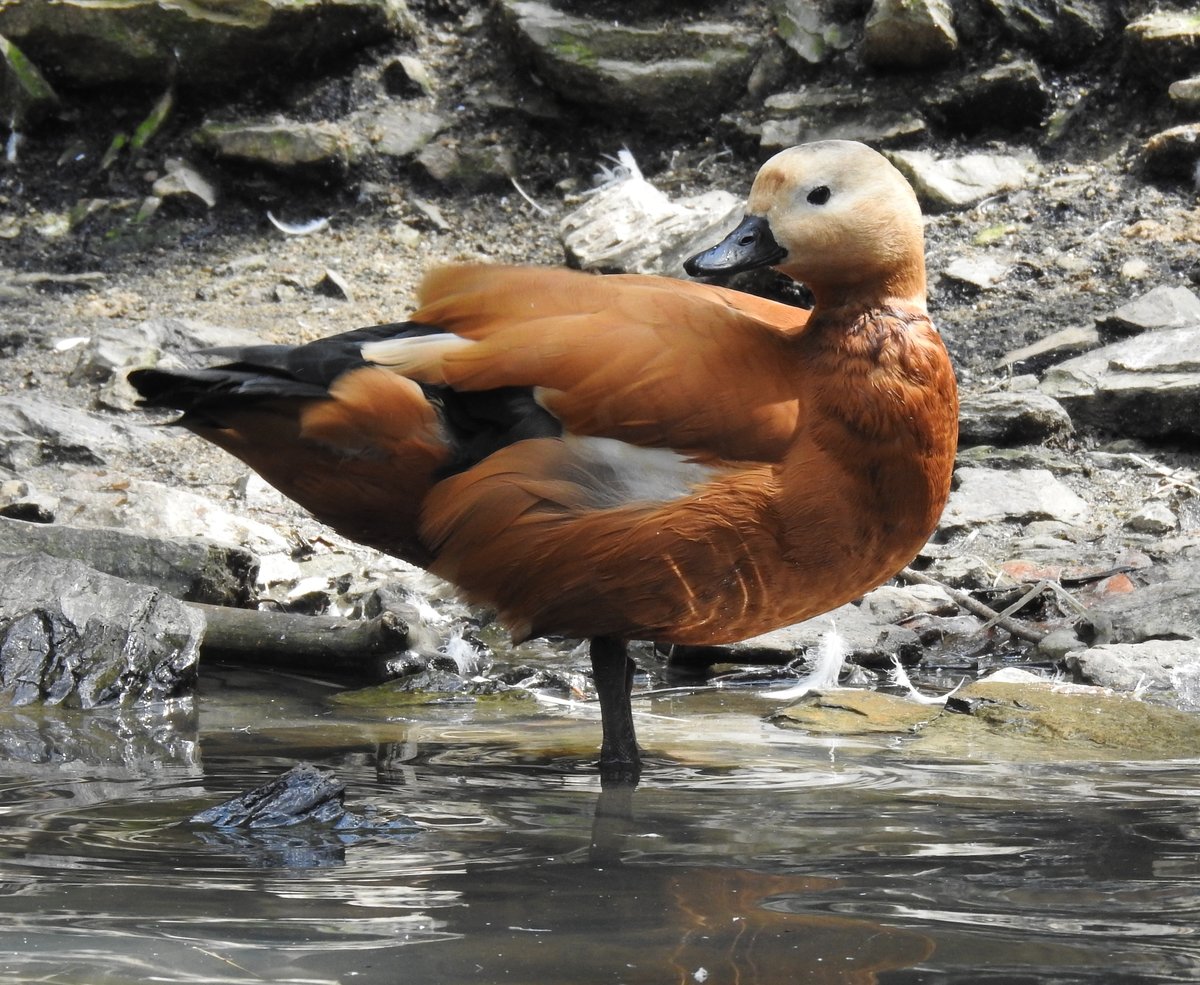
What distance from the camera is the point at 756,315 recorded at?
4.18 meters

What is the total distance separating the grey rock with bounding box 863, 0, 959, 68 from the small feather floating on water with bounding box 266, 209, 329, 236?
10.5 ft

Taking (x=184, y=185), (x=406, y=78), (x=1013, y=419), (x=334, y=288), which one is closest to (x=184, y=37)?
(x=184, y=185)

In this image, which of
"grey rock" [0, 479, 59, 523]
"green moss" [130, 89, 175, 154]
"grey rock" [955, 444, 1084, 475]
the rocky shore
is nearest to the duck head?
the rocky shore

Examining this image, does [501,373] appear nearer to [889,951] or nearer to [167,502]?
[889,951]

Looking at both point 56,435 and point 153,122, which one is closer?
point 56,435

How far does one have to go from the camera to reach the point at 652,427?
12.1ft

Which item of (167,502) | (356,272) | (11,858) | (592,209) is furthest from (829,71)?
(11,858)

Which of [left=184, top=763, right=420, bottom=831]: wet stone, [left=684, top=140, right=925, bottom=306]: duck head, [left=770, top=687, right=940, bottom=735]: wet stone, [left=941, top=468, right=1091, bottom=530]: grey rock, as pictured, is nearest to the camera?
[left=184, top=763, right=420, bottom=831]: wet stone

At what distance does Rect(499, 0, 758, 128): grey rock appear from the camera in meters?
8.96

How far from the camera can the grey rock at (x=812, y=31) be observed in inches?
344

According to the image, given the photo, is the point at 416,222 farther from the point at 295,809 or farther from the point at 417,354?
the point at 295,809

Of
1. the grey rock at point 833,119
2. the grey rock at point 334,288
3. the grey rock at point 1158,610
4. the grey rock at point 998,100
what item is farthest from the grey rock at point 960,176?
the grey rock at point 1158,610

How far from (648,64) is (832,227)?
5.54 m

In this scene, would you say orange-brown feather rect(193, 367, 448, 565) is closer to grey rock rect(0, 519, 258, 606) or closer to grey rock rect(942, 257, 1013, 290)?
grey rock rect(0, 519, 258, 606)
